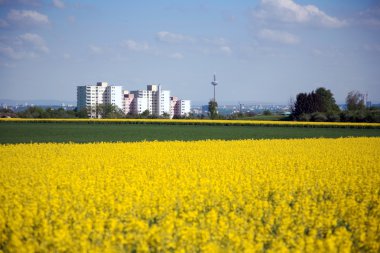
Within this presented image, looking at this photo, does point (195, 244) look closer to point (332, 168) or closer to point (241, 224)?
point (241, 224)

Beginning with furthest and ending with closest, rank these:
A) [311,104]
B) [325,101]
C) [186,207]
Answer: [325,101], [311,104], [186,207]

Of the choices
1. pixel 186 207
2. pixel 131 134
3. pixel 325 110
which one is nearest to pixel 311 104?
pixel 325 110

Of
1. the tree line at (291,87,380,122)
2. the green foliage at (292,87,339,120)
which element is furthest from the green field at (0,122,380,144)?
the green foliage at (292,87,339,120)

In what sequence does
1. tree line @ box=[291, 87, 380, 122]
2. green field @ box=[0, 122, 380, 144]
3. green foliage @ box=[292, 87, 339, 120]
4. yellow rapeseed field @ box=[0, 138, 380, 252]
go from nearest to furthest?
yellow rapeseed field @ box=[0, 138, 380, 252]
green field @ box=[0, 122, 380, 144]
tree line @ box=[291, 87, 380, 122]
green foliage @ box=[292, 87, 339, 120]

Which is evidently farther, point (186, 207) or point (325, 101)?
point (325, 101)

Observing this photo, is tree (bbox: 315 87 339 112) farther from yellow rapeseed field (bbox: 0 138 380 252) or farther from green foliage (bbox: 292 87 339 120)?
yellow rapeseed field (bbox: 0 138 380 252)

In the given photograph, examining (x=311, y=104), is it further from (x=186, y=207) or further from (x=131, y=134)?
(x=186, y=207)

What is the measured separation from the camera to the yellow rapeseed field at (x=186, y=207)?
735 centimetres

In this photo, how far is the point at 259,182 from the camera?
12.8 m

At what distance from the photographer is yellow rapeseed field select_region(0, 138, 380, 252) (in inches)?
289

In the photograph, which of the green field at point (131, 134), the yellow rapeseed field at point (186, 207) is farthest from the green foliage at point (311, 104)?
the yellow rapeseed field at point (186, 207)

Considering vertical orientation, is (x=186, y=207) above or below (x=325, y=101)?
below

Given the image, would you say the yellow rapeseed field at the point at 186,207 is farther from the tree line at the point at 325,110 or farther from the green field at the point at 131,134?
the tree line at the point at 325,110

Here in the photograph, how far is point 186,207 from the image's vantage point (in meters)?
9.52
